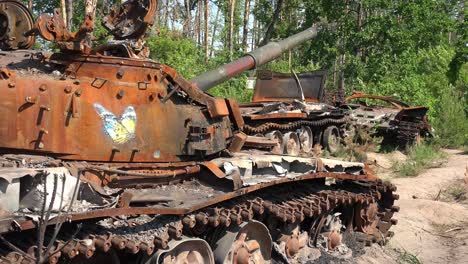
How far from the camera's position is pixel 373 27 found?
931 inches

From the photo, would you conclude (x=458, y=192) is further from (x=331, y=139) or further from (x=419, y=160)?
(x=331, y=139)

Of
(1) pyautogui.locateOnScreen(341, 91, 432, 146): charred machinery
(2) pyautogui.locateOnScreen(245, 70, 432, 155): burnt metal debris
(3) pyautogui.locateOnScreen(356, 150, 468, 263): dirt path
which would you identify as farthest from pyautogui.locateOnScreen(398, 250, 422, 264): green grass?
(1) pyautogui.locateOnScreen(341, 91, 432, 146): charred machinery

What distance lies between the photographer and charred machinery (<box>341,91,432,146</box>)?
60.1 feet

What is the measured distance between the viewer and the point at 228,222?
5.76 meters

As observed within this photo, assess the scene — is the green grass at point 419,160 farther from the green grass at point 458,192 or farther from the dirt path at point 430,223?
the green grass at point 458,192

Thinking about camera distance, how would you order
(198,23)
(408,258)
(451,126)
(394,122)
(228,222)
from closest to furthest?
(228,222) < (408,258) < (394,122) < (451,126) < (198,23)

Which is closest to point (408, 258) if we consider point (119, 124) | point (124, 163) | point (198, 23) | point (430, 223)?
point (430, 223)

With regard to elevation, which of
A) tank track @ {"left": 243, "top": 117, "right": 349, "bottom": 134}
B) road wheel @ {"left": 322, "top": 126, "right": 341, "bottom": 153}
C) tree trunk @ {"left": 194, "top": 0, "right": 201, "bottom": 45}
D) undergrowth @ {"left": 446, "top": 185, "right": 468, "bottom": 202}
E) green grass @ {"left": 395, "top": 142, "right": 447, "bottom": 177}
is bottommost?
undergrowth @ {"left": 446, "top": 185, "right": 468, "bottom": 202}

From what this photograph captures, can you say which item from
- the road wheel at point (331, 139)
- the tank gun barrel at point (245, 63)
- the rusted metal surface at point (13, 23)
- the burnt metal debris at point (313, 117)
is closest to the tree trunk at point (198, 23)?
the burnt metal debris at point (313, 117)

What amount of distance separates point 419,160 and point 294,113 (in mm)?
4163

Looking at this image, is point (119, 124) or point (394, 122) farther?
point (394, 122)

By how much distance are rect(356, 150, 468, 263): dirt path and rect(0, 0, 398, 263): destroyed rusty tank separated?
253 centimetres

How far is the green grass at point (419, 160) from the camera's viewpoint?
50.3ft

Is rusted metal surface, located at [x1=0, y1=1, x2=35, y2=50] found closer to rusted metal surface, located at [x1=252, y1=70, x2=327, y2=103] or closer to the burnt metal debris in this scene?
the burnt metal debris
